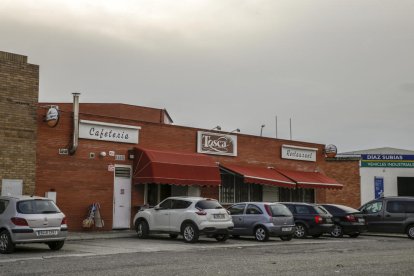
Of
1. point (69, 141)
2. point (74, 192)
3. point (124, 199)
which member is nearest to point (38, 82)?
point (69, 141)

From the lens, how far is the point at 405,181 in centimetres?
4641

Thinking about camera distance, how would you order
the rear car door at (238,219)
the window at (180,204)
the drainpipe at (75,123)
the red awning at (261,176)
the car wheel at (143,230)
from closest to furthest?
1. the window at (180,204)
2. the car wheel at (143,230)
3. the rear car door at (238,219)
4. the drainpipe at (75,123)
5. the red awning at (261,176)

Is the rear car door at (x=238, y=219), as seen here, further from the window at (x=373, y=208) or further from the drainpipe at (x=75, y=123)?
the window at (x=373, y=208)

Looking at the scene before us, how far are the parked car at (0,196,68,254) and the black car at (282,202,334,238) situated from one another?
35.3 ft

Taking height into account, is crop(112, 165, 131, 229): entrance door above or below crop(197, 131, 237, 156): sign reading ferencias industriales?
below

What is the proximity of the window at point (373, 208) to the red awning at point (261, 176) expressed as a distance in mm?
5130

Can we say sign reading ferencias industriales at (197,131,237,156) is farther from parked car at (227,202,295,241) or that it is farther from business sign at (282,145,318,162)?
parked car at (227,202,295,241)

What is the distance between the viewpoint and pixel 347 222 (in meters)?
24.8

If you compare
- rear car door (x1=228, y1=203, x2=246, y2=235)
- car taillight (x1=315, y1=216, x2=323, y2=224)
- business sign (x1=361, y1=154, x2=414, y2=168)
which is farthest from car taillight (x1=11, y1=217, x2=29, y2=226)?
business sign (x1=361, y1=154, x2=414, y2=168)

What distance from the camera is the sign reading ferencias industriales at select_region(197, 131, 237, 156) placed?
1153 inches

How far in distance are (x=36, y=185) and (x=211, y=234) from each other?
720 centimetres

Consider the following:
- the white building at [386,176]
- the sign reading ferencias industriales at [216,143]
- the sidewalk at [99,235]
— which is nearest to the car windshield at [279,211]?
the sidewalk at [99,235]

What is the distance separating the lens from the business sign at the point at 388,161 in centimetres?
4644

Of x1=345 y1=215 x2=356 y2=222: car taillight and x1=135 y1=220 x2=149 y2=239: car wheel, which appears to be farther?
x1=345 y1=215 x2=356 y2=222: car taillight
